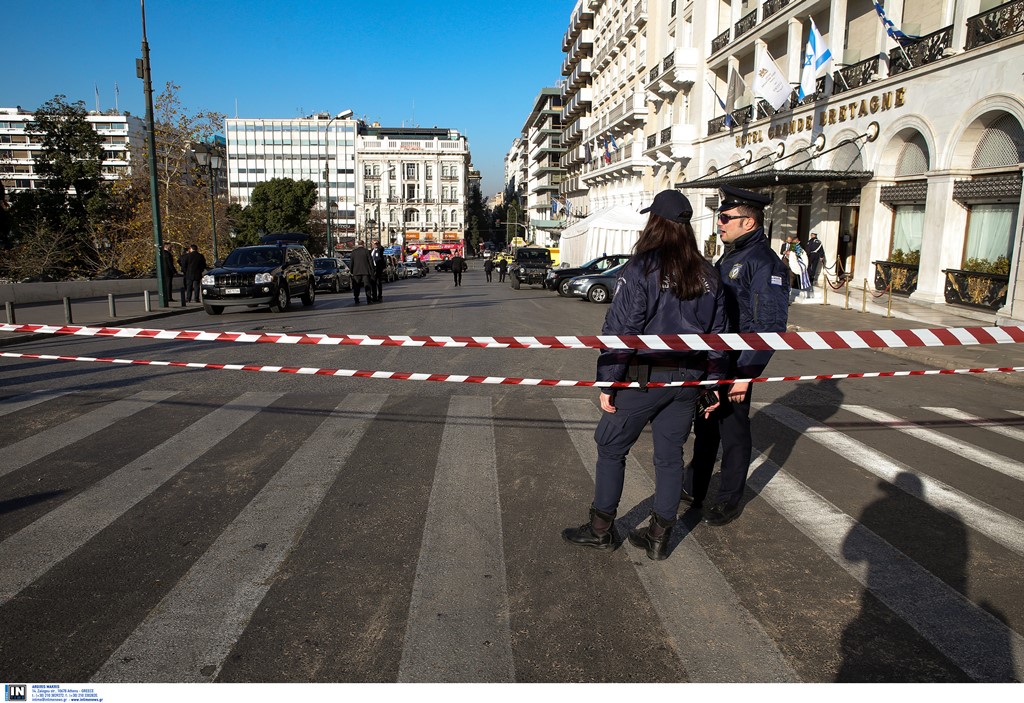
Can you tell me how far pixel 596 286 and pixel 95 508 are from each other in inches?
783

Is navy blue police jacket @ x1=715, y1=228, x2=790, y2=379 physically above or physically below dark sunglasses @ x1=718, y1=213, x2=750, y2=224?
below

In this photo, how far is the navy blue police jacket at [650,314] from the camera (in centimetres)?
355

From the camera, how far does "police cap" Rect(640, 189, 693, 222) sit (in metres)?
3.59

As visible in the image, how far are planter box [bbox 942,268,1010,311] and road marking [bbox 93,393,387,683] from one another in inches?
634

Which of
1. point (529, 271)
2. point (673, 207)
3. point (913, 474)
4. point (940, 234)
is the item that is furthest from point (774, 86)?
point (673, 207)

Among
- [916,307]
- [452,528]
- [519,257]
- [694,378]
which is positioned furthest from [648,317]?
[519,257]

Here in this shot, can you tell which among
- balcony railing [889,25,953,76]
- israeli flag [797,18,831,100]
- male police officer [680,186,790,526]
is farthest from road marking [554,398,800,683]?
israeli flag [797,18,831,100]

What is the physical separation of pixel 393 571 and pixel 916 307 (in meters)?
18.6

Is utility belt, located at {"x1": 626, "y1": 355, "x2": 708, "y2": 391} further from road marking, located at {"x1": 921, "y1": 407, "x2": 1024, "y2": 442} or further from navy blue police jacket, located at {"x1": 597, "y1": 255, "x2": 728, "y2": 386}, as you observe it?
road marking, located at {"x1": 921, "y1": 407, "x2": 1024, "y2": 442}

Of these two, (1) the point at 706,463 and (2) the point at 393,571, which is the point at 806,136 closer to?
(1) the point at 706,463

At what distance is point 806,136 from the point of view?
2522cm

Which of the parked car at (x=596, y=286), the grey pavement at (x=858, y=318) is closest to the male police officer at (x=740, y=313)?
the grey pavement at (x=858, y=318)

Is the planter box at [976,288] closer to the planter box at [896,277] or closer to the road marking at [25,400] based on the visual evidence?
the planter box at [896,277]

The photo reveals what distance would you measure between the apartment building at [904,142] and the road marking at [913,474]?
35.6 feet
